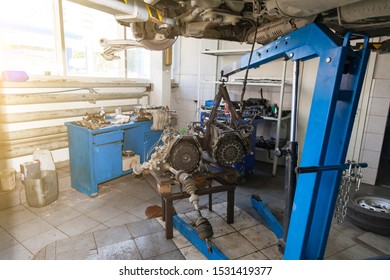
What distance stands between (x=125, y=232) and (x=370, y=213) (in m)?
2.33

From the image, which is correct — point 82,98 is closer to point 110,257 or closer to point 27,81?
point 27,81

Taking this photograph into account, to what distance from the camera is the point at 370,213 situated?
8.19 feet

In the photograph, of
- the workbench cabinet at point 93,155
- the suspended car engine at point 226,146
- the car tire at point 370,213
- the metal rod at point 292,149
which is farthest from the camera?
the workbench cabinet at point 93,155

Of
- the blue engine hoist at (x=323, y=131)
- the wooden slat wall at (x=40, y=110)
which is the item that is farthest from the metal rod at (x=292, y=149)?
the wooden slat wall at (x=40, y=110)

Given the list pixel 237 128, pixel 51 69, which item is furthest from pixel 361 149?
pixel 51 69

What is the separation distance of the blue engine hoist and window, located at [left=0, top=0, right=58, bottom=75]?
10.1ft

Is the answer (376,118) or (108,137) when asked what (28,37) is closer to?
(108,137)

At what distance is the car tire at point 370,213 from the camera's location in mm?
2438

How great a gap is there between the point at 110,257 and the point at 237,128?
1525 millimetres

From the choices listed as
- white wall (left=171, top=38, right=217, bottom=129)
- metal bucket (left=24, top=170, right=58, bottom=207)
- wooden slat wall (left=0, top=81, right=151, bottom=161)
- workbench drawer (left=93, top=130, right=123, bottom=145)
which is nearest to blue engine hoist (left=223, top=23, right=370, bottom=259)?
workbench drawer (left=93, top=130, right=123, bottom=145)

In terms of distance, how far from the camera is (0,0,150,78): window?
9.66 feet

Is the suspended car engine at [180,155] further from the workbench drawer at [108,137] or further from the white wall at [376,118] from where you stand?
the white wall at [376,118]

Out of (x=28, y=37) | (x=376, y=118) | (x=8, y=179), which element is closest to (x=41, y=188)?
(x=8, y=179)

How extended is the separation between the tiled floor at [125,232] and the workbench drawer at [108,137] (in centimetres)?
65
